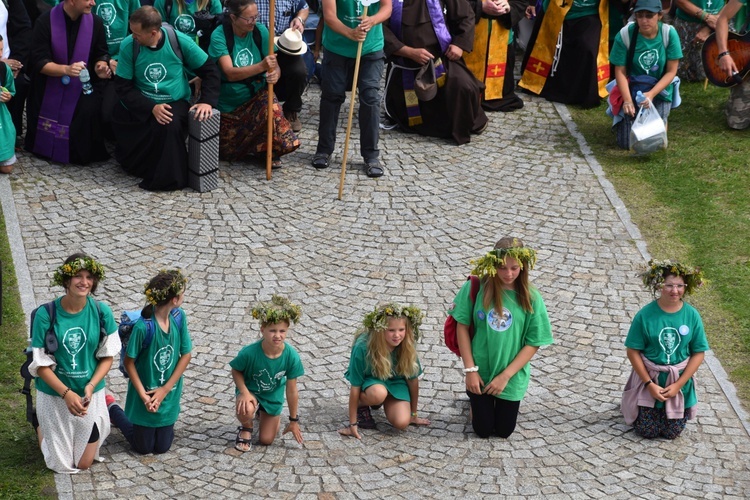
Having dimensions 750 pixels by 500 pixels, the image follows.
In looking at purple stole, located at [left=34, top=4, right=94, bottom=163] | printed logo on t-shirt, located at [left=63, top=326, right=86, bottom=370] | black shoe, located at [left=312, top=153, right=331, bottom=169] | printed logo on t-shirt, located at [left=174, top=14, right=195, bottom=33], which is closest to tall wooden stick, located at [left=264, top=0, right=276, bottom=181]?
black shoe, located at [left=312, top=153, right=331, bottom=169]

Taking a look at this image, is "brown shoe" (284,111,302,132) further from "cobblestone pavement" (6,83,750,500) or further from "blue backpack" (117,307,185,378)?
"blue backpack" (117,307,185,378)

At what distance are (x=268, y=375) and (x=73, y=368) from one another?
113 centimetres

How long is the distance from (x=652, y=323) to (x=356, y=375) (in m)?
→ 1.85

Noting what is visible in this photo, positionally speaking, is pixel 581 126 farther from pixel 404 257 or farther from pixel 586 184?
pixel 404 257

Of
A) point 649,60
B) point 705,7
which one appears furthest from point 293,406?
point 705,7

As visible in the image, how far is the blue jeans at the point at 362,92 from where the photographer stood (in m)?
10.9

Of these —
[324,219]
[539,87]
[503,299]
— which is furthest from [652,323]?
[539,87]

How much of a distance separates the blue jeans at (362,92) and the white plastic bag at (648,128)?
2.49 meters

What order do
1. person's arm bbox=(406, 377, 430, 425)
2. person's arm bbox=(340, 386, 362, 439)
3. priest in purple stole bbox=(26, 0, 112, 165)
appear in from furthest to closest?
1. priest in purple stole bbox=(26, 0, 112, 165)
2. person's arm bbox=(406, 377, 430, 425)
3. person's arm bbox=(340, 386, 362, 439)

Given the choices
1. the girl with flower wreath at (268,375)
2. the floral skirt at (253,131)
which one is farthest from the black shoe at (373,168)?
the girl with flower wreath at (268,375)

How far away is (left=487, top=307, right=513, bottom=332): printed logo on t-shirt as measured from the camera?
24.0 ft

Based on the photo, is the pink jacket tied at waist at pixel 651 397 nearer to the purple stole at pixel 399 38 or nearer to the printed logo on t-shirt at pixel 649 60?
the printed logo on t-shirt at pixel 649 60

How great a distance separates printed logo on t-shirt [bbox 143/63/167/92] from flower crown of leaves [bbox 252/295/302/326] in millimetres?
4046

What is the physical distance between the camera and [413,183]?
1099 cm
